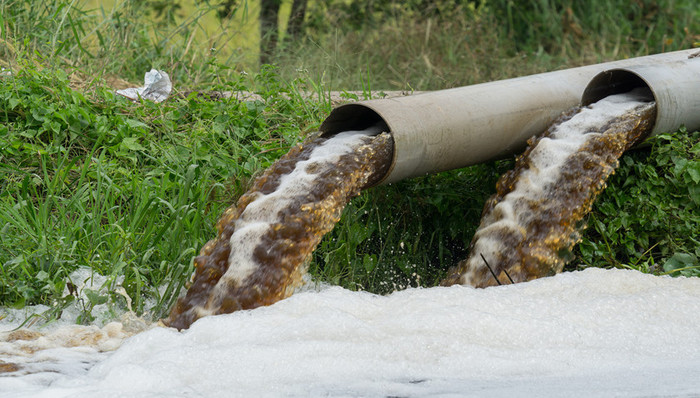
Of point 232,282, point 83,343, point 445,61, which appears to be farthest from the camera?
point 445,61

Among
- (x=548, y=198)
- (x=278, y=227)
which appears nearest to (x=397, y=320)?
(x=278, y=227)

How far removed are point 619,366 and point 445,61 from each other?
6196 mm

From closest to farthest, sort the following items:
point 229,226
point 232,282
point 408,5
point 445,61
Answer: point 232,282 → point 229,226 → point 445,61 → point 408,5

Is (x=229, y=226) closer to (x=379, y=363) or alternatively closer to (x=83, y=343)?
(x=83, y=343)

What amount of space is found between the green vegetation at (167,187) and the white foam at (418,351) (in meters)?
0.64

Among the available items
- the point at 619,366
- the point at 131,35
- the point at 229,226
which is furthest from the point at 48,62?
the point at 619,366

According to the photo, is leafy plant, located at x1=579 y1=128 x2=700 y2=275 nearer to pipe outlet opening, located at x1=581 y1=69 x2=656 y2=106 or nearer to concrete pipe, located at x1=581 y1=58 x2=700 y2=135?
concrete pipe, located at x1=581 y1=58 x2=700 y2=135

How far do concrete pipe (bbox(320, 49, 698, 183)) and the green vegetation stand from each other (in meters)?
0.39

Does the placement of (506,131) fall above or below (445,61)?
above

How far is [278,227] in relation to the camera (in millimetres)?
3471

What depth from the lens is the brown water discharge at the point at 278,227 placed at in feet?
11.0

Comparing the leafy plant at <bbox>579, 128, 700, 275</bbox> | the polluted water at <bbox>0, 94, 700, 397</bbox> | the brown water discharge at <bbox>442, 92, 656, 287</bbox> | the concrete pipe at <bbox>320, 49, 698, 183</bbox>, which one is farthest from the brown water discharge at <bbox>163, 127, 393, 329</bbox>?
the leafy plant at <bbox>579, 128, 700, 275</bbox>

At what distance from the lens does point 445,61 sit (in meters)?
8.70

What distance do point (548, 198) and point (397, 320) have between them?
1.06 meters
